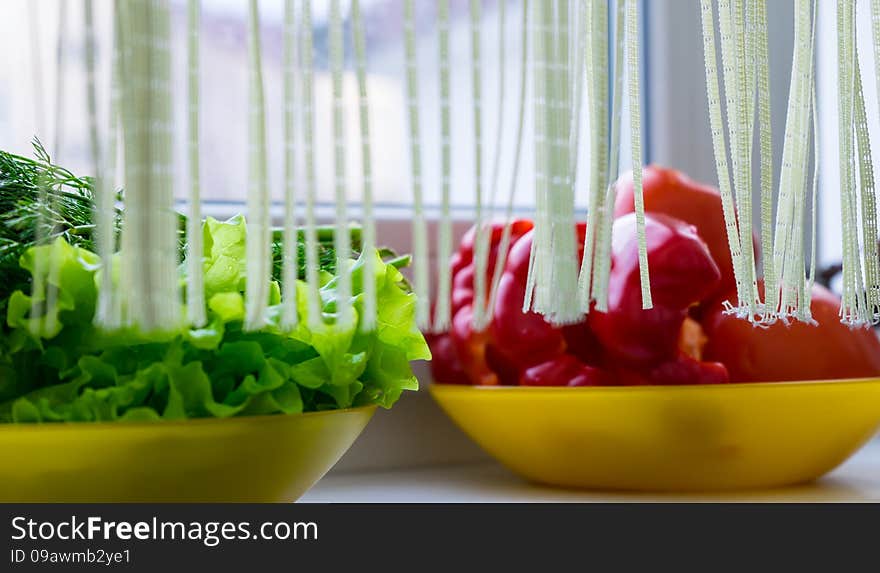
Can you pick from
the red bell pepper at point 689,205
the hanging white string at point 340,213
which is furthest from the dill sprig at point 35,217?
the red bell pepper at point 689,205

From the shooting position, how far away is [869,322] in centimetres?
47

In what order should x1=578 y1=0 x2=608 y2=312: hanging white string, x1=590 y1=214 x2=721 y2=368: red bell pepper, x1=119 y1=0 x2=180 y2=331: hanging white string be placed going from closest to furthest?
1. x1=119 y1=0 x2=180 y2=331: hanging white string
2. x1=578 y1=0 x2=608 y2=312: hanging white string
3. x1=590 y1=214 x2=721 y2=368: red bell pepper

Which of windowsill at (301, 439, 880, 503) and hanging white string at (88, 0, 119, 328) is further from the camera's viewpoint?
windowsill at (301, 439, 880, 503)

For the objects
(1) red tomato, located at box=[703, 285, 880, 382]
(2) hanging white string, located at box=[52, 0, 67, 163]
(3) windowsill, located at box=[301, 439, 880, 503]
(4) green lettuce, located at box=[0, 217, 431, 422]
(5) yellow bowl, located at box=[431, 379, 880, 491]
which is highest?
(2) hanging white string, located at box=[52, 0, 67, 163]

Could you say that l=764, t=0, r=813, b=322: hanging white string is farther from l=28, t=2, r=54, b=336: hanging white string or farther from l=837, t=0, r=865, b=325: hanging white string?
l=28, t=2, r=54, b=336: hanging white string

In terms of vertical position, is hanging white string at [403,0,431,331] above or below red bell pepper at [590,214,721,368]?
above

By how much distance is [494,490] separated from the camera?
63 centimetres

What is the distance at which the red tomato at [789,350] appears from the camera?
1.98ft

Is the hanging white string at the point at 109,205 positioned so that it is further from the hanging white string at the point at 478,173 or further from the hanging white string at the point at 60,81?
the hanging white string at the point at 478,173

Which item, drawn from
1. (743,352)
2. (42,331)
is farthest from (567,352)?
(42,331)

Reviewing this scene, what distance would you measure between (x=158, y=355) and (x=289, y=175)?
101mm

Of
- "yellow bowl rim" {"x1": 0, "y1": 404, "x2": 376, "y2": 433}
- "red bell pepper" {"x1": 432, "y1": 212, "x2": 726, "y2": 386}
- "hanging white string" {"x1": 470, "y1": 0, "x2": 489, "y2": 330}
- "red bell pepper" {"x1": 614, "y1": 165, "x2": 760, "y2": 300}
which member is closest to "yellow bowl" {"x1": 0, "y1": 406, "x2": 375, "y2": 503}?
"yellow bowl rim" {"x1": 0, "y1": 404, "x2": 376, "y2": 433}

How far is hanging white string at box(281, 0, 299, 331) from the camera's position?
1.06ft

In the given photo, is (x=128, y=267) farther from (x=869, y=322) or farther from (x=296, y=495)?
(x=869, y=322)
